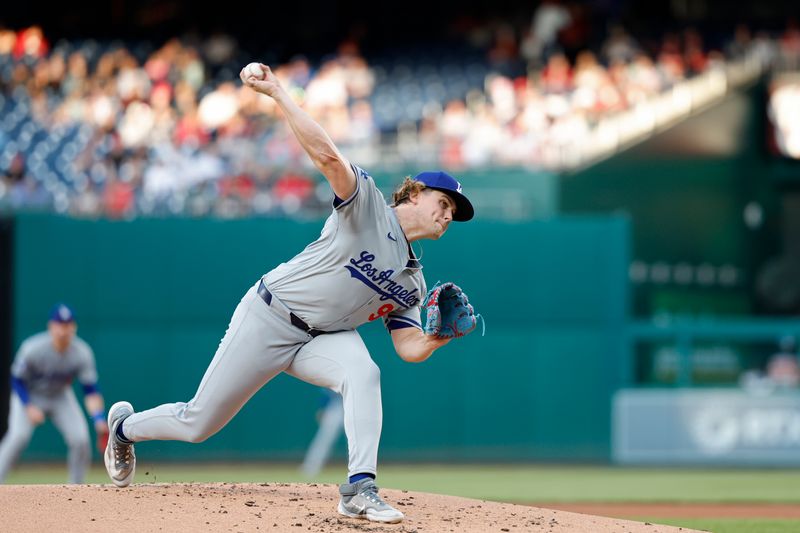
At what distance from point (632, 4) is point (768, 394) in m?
9.29

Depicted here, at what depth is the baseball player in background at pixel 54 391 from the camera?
10.4 m

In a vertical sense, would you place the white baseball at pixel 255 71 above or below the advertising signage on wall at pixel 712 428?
above

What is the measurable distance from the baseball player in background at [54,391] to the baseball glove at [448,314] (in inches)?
204

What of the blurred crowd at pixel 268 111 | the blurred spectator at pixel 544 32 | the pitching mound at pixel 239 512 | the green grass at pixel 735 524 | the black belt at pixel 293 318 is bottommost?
the green grass at pixel 735 524

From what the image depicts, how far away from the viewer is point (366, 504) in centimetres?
559

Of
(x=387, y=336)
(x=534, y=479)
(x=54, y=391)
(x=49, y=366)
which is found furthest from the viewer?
(x=387, y=336)

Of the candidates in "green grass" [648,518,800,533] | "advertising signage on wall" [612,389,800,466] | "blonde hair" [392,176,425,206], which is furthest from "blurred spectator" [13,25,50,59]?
"blonde hair" [392,176,425,206]

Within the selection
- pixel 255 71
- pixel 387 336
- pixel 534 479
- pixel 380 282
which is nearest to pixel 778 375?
pixel 534 479

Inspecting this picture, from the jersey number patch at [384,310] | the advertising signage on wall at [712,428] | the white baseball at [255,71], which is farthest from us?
the advertising signage on wall at [712,428]

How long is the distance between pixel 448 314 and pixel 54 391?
600cm

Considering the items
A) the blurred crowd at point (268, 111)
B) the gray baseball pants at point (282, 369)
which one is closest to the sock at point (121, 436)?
the gray baseball pants at point (282, 369)

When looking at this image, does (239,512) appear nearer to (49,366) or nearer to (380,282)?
(380,282)

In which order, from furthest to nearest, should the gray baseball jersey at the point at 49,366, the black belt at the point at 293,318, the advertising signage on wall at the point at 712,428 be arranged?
the advertising signage on wall at the point at 712,428, the gray baseball jersey at the point at 49,366, the black belt at the point at 293,318

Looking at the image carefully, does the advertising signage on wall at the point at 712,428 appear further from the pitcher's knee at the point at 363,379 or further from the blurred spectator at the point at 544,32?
the pitcher's knee at the point at 363,379
